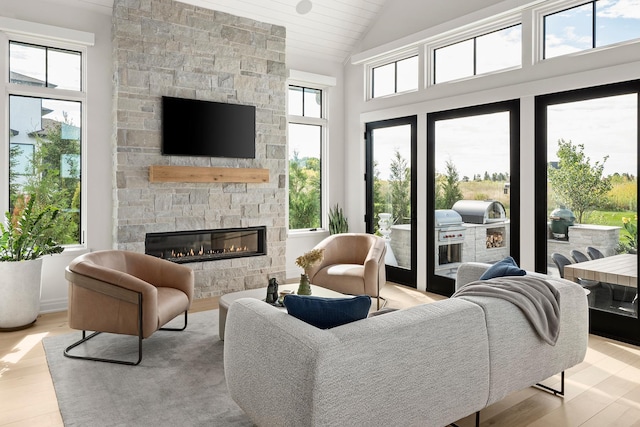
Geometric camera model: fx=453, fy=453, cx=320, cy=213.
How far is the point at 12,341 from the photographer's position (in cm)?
378

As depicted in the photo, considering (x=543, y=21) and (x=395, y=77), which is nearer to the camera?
(x=543, y=21)

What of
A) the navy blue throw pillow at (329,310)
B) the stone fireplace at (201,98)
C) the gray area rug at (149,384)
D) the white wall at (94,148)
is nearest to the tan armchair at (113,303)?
the gray area rug at (149,384)

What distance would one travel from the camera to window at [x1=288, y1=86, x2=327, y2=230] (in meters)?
6.41

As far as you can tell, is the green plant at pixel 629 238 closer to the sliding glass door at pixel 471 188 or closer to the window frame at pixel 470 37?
the sliding glass door at pixel 471 188

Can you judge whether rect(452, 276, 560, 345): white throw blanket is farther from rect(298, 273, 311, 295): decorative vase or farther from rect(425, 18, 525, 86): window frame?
rect(425, 18, 525, 86): window frame

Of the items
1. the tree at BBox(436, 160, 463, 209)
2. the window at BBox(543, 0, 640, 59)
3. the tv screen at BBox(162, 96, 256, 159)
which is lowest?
the tree at BBox(436, 160, 463, 209)

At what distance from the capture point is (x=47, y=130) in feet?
15.3

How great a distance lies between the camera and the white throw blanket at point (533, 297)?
2.42m

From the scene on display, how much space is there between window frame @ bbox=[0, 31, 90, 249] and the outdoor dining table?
492cm

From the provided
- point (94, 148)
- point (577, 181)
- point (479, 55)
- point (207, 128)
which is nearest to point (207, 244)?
point (207, 128)

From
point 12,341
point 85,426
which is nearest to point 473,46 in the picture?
point 85,426

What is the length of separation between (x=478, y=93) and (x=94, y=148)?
4153 millimetres

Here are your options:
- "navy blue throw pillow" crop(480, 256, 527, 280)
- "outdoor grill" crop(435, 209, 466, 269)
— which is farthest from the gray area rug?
"outdoor grill" crop(435, 209, 466, 269)

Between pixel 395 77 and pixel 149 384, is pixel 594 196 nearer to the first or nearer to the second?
pixel 395 77
